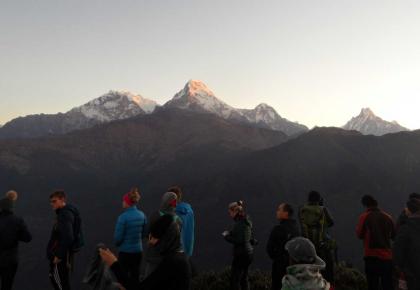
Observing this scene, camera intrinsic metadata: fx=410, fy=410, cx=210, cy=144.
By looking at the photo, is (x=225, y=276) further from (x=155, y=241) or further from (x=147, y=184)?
(x=147, y=184)

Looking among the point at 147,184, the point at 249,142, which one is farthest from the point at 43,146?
the point at 249,142

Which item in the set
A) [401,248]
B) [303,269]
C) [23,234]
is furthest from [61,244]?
[401,248]

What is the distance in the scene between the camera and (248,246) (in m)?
7.69

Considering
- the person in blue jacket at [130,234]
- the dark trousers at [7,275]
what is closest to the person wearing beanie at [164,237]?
the person in blue jacket at [130,234]

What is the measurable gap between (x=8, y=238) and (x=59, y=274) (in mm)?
1160

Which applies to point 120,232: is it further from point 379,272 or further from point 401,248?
point 379,272

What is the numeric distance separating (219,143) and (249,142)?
45.5 ft

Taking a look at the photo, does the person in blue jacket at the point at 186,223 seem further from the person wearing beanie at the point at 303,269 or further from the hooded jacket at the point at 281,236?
the person wearing beanie at the point at 303,269

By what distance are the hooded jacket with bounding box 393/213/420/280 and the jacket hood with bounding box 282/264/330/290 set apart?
2.40 metres

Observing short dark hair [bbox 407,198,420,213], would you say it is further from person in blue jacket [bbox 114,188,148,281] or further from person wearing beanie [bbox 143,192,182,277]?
person in blue jacket [bbox 114,188,148,281]

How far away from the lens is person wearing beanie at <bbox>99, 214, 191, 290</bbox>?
11.4 ft

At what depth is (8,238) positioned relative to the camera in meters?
7.04

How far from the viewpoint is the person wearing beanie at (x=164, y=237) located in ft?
11.7

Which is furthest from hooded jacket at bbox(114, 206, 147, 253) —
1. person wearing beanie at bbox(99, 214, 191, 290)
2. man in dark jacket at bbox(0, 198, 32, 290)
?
person wearing beanie at bbox(99, 214, 191, 290)
